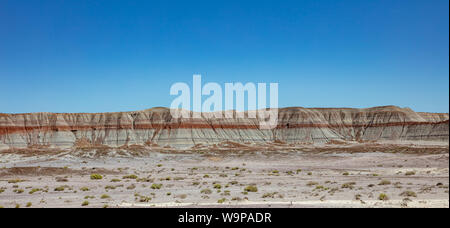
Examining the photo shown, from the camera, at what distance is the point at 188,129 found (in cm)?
9162

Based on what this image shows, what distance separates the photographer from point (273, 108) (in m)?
111

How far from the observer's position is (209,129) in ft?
310

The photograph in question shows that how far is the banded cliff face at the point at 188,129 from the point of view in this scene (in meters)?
90.2

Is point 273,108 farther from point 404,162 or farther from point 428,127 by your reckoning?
point 404,162

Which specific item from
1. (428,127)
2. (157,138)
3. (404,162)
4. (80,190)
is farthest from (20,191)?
(428,127)

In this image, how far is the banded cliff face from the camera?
9019 cm
